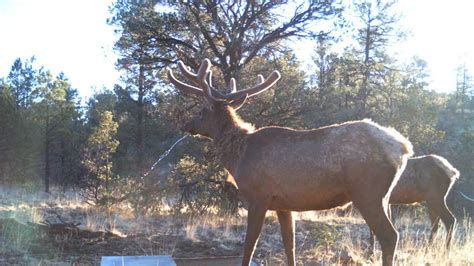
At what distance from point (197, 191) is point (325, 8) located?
20.6ft

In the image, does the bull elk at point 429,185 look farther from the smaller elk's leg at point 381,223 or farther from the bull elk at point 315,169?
the smaller elk's leg at point 381,223

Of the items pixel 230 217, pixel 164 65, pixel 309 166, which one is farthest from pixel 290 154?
pixel 164 65

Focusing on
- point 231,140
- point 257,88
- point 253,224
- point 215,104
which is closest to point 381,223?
point 253,224

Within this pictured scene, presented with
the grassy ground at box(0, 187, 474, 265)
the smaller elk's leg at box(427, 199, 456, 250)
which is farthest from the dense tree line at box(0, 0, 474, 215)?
the smaller elk's leg at box(427, 199, 456, 250)

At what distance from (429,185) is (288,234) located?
18.2 ft

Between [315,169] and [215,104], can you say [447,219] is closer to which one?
[215,104]

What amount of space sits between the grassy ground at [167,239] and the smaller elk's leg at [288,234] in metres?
1.32

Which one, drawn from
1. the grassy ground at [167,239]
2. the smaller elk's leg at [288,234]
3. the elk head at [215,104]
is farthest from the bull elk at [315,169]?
the grassy ground at [167,239]

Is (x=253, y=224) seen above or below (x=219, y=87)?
below

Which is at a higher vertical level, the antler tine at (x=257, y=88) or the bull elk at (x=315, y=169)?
the antler tine at (x=257, y=88)

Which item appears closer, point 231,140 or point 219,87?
point 231,140

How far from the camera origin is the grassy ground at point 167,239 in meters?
8.94

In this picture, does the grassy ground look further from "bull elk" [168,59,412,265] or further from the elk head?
the elk head

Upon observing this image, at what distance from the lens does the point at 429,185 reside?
36.6 ft
